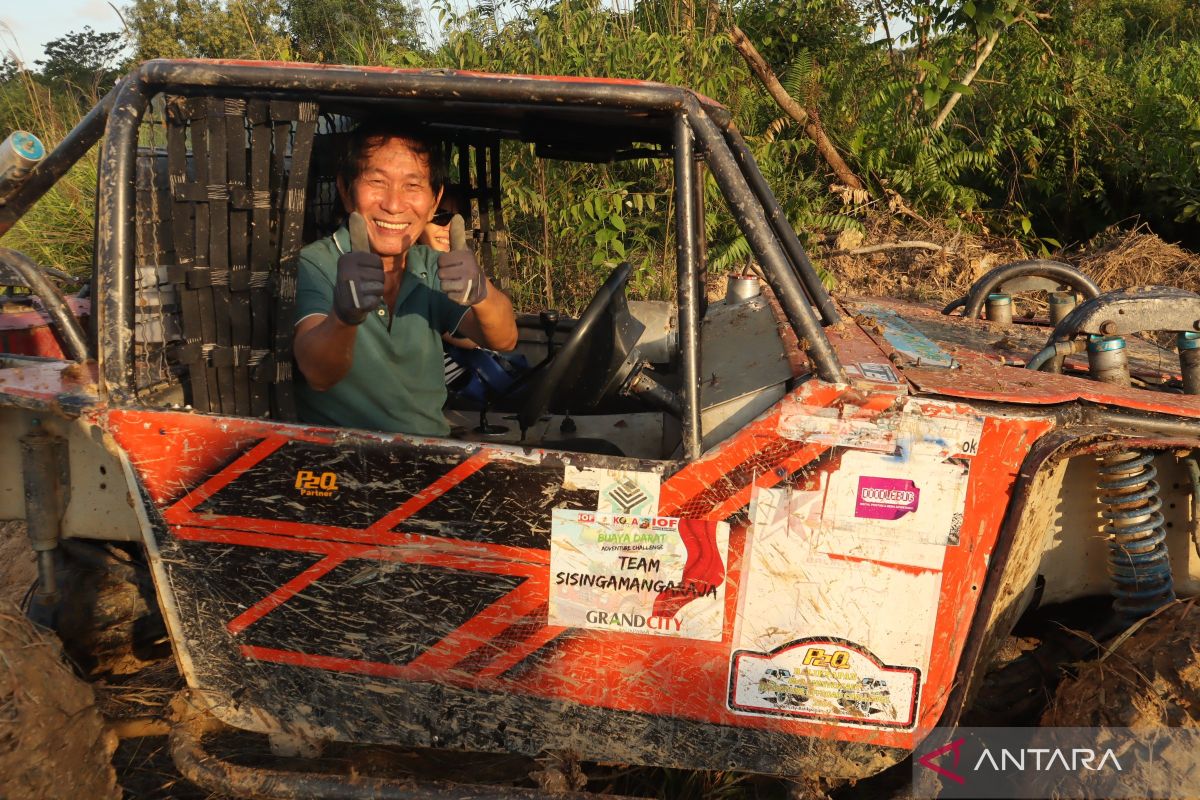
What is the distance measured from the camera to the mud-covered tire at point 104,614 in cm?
264

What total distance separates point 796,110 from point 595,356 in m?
5.08

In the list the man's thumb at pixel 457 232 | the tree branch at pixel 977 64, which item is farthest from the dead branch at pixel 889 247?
the man's thumb at pixel 457 232

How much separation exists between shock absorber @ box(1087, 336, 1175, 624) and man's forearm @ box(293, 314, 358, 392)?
1.88 metres

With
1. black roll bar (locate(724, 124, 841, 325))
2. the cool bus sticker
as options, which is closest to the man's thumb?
black roll bar (locate(724, 124, 841, 325))

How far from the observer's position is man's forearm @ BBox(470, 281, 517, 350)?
8.39 ft

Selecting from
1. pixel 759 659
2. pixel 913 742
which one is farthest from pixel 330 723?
pixel 913 742

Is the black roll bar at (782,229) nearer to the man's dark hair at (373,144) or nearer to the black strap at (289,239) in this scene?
the man's dark hair at (373,144)

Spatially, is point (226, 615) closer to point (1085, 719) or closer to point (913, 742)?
point (913, 742)

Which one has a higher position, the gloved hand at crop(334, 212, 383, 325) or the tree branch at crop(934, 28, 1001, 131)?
the tree branch at crop(934, 28, 1001, 131)

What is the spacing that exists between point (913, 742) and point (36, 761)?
2029 millimetres

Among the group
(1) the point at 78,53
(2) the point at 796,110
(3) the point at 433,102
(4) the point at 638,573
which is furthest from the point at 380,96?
(1) the point at 78,53

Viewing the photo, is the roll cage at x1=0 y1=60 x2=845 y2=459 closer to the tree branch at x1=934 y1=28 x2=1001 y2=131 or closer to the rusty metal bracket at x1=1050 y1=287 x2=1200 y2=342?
the rusty metal bracket at x1=1050 y1=287 x2=1200 y2=342

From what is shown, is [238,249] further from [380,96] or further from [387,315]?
[387,315]

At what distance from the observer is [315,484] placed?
199 centimetres
